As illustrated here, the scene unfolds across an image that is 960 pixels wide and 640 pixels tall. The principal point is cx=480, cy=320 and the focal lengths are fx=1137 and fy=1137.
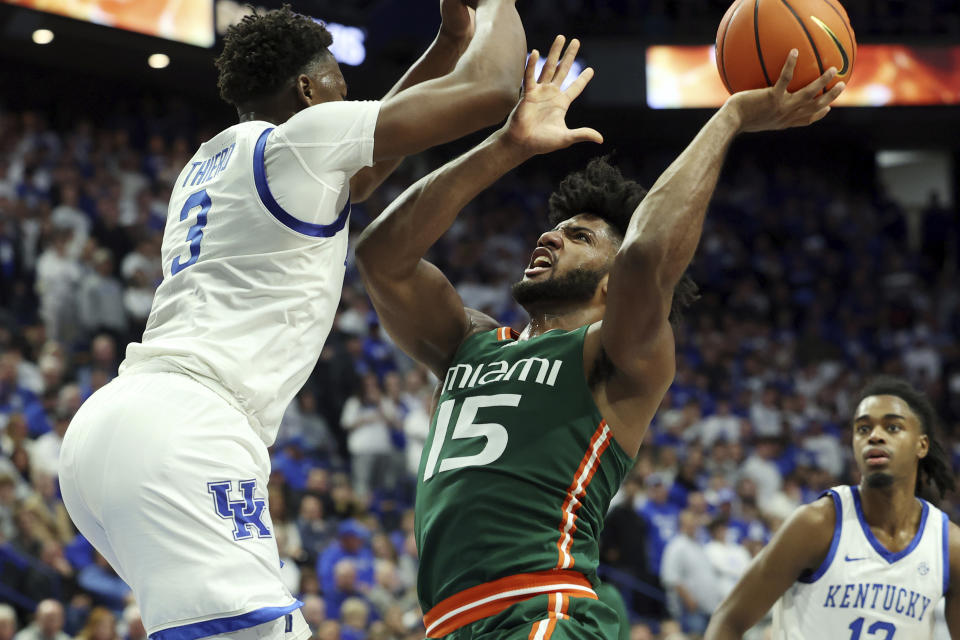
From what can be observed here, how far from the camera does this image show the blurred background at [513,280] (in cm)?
867

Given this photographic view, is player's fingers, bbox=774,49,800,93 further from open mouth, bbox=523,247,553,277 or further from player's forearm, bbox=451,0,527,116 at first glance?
open mouth, bbox=523,247,553,277

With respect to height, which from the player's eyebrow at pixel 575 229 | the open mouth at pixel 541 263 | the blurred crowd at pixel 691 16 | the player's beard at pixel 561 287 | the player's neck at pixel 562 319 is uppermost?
the blurred crowd at pixel 691 16

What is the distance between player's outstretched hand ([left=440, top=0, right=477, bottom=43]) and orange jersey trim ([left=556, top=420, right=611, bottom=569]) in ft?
4.10

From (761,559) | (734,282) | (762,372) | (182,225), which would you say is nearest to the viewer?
(182,225)

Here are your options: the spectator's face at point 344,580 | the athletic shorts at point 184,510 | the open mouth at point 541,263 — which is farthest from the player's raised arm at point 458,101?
the spectator's face at point 344,580

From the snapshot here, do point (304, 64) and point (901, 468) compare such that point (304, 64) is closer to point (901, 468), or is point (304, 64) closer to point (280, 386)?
point (280, 386)

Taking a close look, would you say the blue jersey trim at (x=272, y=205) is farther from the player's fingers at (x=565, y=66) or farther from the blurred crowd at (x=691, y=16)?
the blurred crowd at (x=691, y=16)

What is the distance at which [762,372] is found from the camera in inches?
555

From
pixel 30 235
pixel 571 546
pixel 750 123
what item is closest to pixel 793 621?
pixel 571 546

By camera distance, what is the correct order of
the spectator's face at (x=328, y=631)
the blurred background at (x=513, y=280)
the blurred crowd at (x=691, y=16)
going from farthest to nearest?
the blurred crowd at (x=691, y=16), the blurred background at (x=513, y=280), the spectator's face at (x=328, y=631)

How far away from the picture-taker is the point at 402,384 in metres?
11.1

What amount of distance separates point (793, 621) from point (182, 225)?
296cm

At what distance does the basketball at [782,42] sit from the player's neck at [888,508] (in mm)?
2089

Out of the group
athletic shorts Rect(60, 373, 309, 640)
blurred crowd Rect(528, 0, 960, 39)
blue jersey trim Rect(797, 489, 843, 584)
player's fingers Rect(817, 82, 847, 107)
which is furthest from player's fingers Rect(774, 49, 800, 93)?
blurred crowd Rect(528, 0, 960, 39)
